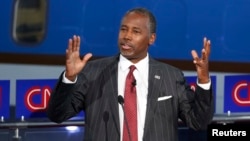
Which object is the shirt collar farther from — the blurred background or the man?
the blurred background

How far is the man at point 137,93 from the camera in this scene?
2605mm

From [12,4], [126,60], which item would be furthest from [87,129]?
[12,4]

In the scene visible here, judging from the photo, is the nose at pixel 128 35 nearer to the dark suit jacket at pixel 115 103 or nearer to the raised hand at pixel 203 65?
the dark suit jacket at pixel 115 103

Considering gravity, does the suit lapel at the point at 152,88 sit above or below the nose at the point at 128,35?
below

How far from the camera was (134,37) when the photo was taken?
268 centimetres

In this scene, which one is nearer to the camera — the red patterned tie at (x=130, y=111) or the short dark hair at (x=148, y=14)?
the red patterned tie at (x=130, y=111)

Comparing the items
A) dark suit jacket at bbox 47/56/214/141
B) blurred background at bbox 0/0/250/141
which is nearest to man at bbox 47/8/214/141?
dark suit jacket at bbox 47/56/214/141

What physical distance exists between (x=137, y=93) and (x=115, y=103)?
0.36 feet

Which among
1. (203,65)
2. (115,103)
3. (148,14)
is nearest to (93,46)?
(148,14)

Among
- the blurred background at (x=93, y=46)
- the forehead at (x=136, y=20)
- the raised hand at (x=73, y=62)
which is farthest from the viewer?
the blurred background at (x=93, y=46)

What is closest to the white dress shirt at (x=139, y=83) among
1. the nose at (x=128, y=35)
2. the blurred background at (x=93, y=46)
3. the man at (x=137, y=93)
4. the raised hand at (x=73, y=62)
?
the man at (x=137, y=93)

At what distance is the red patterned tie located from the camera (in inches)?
103

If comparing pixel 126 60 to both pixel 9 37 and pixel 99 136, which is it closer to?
pixel 99 136

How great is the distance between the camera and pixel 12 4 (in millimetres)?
4352
